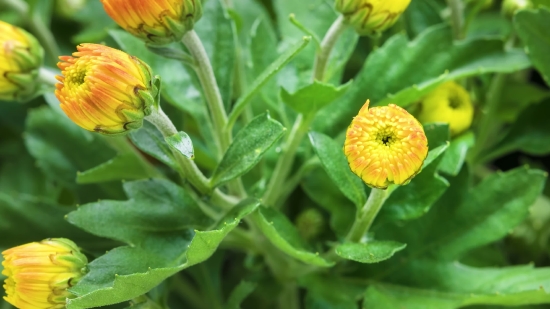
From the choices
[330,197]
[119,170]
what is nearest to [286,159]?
[330,197]

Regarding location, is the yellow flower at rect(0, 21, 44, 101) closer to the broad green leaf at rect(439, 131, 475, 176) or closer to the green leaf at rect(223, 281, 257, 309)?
the green leaf at rect(223, 281, 257, 309)

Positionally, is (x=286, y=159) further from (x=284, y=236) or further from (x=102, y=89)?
(x=102, y=89)

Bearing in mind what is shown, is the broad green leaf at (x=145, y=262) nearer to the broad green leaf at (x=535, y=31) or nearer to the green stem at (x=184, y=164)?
the green stem at (x=184, y=164)

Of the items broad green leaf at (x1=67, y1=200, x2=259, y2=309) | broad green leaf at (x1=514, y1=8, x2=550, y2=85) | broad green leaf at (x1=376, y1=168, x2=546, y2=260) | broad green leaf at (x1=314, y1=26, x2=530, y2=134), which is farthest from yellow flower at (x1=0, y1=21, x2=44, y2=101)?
broad green leaf at (x1=514, y1=8, x2=550, y2=85)

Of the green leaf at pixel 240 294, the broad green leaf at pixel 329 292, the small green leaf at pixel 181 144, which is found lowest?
the broad green leaf at pixel 329 292

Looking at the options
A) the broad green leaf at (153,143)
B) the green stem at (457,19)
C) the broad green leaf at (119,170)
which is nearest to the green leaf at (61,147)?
the broad green leaf at (119,170)

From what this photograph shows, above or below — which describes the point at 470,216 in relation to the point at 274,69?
below
